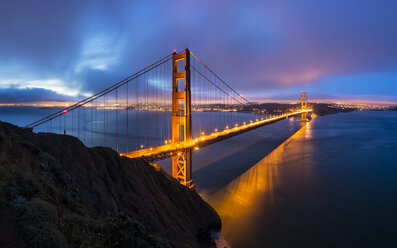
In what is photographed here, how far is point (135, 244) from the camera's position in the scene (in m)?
5.05

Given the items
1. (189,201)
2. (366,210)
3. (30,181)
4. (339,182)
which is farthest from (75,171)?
(339,182)

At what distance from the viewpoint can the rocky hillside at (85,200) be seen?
3873 millimetres

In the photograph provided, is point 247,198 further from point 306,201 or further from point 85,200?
point 85,200

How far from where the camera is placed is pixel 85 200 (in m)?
7.28

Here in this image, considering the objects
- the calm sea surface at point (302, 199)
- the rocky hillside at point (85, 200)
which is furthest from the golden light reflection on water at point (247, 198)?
the rocky hillside at point (85, 200)

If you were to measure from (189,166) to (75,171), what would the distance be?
1218cm

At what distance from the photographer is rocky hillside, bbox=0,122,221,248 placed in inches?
152

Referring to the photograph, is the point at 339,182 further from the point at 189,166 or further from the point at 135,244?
the point at 135,244

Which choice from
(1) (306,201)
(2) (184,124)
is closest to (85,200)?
(2) (184,124)

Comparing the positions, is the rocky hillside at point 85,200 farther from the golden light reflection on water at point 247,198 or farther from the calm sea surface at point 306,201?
the calm sea surface at point 306,201

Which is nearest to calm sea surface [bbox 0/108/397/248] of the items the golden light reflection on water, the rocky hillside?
the golden light reflection on water

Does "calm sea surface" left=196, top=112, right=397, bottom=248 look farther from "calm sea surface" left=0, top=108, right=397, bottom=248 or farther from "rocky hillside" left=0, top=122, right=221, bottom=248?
"rocky hillside" left=0, top=122, right=221, bottom=248

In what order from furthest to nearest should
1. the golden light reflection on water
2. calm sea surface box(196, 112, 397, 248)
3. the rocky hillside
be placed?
the golden light reflection on water
calm sea surface box(196, 112, 397, 248)
the rocky hillside

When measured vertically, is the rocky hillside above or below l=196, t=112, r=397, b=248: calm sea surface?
above
